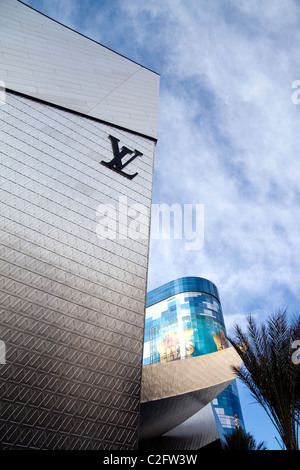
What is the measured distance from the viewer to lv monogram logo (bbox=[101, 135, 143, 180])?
37.9 ft

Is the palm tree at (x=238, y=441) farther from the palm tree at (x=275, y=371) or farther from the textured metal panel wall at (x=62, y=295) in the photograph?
the textured metal panel wall at (x=62, y=295)

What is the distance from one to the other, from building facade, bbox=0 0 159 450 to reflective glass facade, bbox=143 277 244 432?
3998 centimetres

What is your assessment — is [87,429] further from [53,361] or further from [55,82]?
[55,82]

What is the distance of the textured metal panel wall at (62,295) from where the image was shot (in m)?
6.78

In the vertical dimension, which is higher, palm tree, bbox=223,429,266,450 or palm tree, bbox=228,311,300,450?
palm tree, bbox=228,311,300,450

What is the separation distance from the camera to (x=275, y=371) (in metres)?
6.29

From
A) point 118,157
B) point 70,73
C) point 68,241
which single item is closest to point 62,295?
point 68,241

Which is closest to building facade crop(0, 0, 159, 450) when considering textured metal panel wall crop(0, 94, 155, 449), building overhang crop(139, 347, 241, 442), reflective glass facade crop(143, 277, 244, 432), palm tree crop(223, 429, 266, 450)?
textured metal panel wall crop(0, 94, 155, 449)

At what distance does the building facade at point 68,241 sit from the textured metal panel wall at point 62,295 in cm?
3

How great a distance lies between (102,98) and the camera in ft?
42.0

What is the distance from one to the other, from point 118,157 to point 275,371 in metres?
8.61

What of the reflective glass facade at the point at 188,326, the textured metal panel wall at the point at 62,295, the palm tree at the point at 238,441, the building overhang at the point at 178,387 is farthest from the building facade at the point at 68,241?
the reflective glass facade at the point at 188,326

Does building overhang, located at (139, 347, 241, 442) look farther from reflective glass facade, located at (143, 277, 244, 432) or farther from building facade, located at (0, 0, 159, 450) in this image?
reflective glass facade, located at (143, 277, 244, 432)
